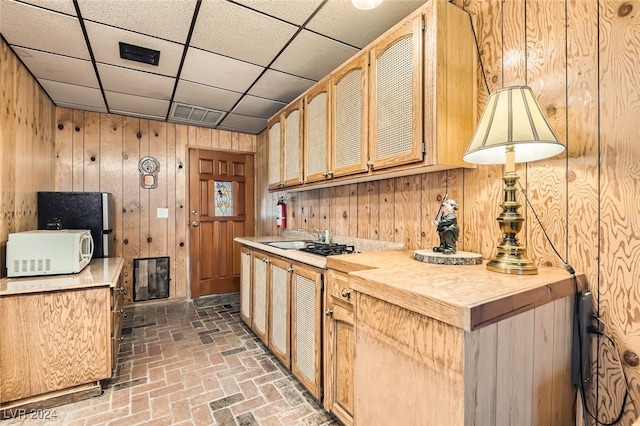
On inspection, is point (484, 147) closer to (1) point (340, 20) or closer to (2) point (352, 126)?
(2) point (352, 126)

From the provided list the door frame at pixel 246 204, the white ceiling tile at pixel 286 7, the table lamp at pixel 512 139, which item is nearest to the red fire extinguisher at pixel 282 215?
the door frame at pixel 246 204

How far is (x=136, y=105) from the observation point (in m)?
3.53

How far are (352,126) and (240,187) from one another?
300cm

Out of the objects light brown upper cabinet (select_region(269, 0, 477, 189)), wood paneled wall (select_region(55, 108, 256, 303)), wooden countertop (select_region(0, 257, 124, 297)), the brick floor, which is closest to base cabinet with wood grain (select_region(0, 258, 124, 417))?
wooden countertop (select_region(0, 257, 124, 297))

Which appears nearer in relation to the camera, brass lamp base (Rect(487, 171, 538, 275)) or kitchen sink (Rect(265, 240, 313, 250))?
brass lamp base (Rect(487, 171, 538, 275))

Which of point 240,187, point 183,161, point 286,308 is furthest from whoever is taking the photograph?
point 240,187

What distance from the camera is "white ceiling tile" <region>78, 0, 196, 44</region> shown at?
1814 mm

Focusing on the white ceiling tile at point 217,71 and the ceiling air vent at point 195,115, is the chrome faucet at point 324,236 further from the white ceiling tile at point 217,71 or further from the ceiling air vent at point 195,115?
the ceiling air vent at point 195,115

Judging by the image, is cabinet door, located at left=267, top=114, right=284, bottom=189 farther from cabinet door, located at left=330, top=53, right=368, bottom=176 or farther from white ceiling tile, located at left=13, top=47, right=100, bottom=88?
white ceiling tile, located at left=13, top=47, right=100, bottom=88

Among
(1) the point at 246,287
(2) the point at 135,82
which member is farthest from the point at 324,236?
(2) the point at 135,82

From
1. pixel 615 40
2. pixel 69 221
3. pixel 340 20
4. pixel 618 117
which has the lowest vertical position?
pixel 69 221

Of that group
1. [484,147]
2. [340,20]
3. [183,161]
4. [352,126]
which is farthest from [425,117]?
[183,161]

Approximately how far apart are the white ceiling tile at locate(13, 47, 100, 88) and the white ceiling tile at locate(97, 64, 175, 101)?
10 cm

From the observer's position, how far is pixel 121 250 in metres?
3.93
